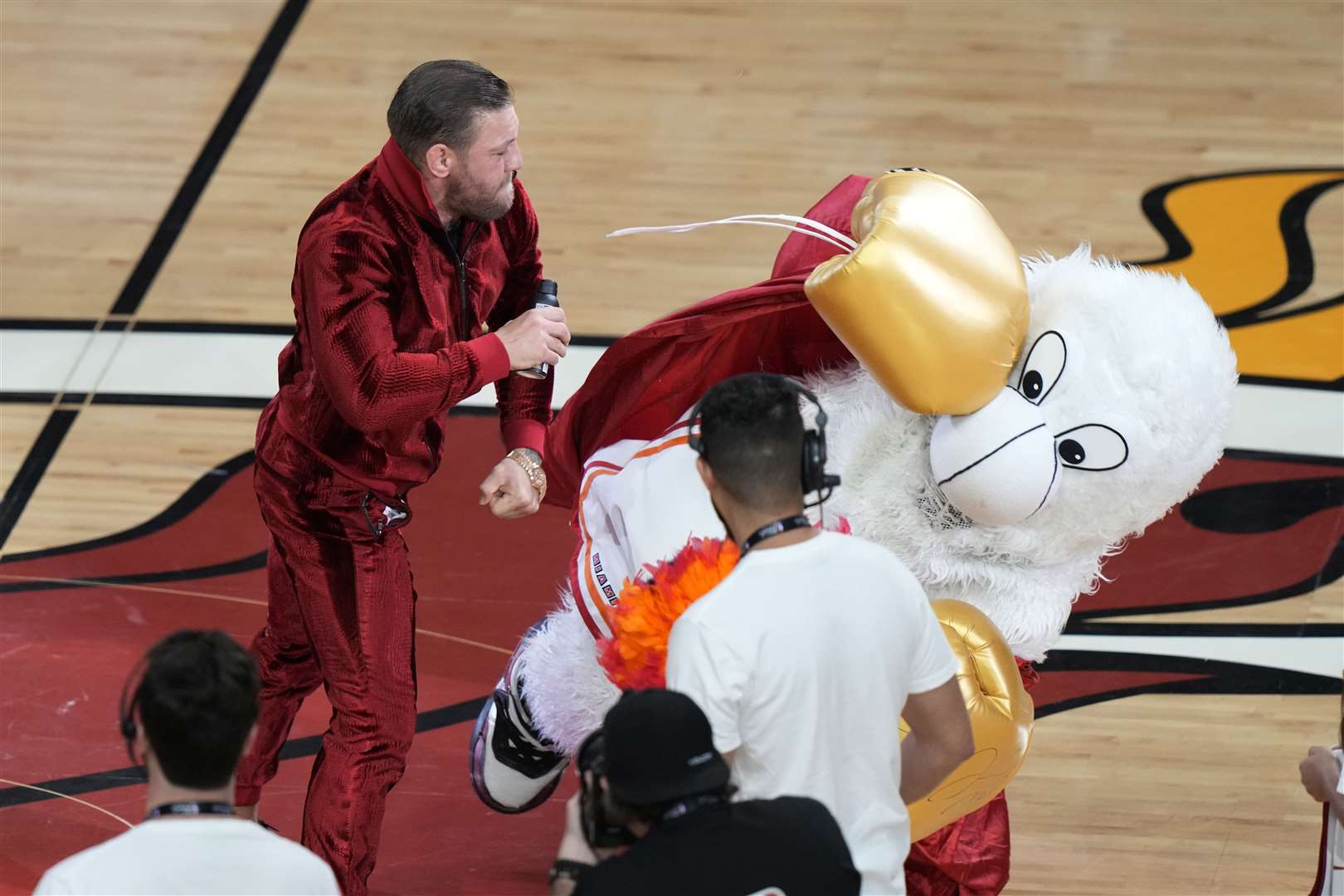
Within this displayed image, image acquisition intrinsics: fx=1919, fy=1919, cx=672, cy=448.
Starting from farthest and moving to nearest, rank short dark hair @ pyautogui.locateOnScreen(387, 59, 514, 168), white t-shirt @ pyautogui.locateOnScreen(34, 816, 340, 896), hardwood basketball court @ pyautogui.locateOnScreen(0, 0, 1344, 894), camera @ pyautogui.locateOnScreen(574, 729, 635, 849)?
hardwood basketball court @ pyautogui.locateOnScreen(0, 0, 1344, 894) < short dark hair @ pyautogui.locateOnScreen(387, 59, 514, 168) < camera @ pyautogui.locateOnScreen(574, 729, 635, 849) < white t-shirt @ pyautogui.locateOnScreen(34, 816, 340, 896)

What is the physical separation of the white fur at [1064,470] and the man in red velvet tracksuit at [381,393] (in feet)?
1.10

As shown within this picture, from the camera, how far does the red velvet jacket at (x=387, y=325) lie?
9.97ft

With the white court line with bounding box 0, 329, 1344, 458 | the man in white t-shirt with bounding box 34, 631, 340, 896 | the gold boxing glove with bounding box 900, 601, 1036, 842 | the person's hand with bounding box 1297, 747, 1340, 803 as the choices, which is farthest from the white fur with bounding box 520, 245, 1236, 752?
the white court line with bounding box 0, 329, 1344, 458

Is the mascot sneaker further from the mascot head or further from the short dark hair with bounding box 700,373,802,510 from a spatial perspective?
the short dark hair with bounding box 700,373,802,510

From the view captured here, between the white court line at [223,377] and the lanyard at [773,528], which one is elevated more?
the lanyard at [773,528]

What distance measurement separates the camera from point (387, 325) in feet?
10.1

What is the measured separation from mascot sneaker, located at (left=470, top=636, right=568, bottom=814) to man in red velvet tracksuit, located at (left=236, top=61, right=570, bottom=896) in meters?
0.20

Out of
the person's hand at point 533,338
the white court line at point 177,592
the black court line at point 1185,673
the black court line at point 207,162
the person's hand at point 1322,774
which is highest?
the person's hand at point 533,338

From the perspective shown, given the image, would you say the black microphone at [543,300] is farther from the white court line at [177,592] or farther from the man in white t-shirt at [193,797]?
the man in white t-shirt at [193,797]

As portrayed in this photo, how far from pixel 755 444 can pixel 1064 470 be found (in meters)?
0.90

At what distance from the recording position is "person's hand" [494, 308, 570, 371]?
3.17 meters

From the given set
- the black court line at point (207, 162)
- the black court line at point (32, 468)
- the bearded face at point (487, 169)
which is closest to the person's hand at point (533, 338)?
the bearded face at point (487, 169)

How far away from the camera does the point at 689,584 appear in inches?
106

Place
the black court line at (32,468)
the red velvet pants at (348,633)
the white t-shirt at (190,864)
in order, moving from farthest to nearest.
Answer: the black court line at (32,468) < the red velvet pants at (348,633) < the white t-shirt at (190,864)
